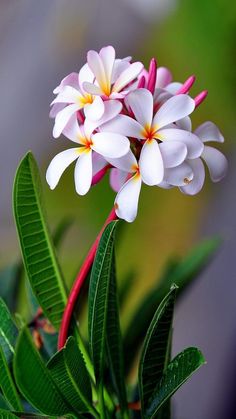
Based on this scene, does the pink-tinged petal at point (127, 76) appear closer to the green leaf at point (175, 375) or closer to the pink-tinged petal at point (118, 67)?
the pink-tinged petal at point (118, 67)

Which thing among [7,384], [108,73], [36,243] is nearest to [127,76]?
[108,73]

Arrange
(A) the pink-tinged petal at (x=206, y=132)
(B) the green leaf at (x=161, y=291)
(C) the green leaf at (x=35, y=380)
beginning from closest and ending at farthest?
(C) the green leaf at (x=35, y=380), (A) the pink-tinged petal at (x=206, y=132), (B) the green leaf at (x=161, y=291)

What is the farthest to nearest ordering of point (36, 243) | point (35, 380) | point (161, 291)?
point (161, 291), point (36, 243), point (35, 380)

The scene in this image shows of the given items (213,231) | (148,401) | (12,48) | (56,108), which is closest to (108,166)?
(56,108)

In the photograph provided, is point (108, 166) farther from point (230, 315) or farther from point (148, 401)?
point (230, 315)

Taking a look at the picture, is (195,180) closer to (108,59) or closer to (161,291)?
(108,59)

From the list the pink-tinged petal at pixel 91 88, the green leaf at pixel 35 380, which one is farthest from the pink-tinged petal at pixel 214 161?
the green leaf at pixel 35 380

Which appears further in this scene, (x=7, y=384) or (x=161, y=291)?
(x=161, y=291)
